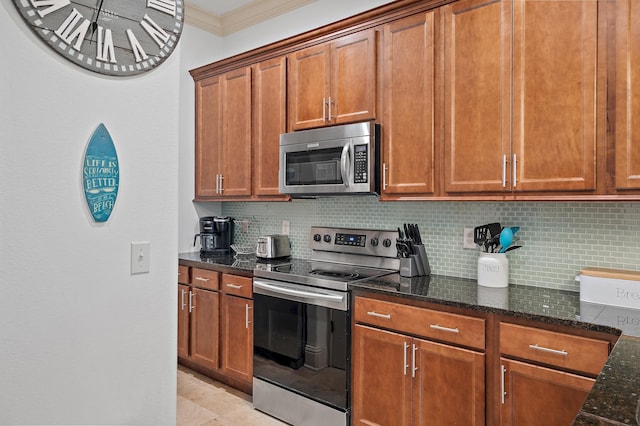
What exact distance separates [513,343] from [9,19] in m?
2.14

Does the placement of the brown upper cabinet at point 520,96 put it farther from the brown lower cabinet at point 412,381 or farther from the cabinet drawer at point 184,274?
the cabinet drawer at point 184,274

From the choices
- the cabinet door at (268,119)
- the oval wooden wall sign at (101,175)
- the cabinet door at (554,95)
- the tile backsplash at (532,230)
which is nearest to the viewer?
the oval wooden wall sign at (101,175)

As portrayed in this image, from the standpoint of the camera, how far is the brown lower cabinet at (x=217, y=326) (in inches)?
117

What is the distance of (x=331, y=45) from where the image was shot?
279cm

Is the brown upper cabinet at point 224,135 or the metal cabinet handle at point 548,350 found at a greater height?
the brown upper cabinet at point 224,135

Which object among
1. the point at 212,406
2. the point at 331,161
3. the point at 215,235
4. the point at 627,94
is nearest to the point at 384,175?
the point at 331,161

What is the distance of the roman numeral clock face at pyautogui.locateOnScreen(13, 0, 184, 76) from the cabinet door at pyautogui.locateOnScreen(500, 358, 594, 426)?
189 cm

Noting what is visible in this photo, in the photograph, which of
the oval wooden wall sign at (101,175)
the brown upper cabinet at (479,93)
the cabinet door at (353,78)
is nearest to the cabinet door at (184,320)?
the brown upper cabinet at (479,93)

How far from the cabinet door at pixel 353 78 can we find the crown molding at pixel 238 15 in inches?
40.9

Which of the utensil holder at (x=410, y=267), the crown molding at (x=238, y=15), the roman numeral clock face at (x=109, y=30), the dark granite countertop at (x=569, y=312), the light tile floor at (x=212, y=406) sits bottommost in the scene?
the light tile floor at (x=212, y=406)

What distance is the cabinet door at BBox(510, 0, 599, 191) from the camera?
189cm

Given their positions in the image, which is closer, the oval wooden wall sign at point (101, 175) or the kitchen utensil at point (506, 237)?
the oval wooden wall sign at point (101, 175)

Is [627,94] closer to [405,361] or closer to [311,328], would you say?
[405,361]

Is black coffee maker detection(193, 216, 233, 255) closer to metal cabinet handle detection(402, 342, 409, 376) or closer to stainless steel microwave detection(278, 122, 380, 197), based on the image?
stainless steel microwave detection(278, 122, 380, 197)
